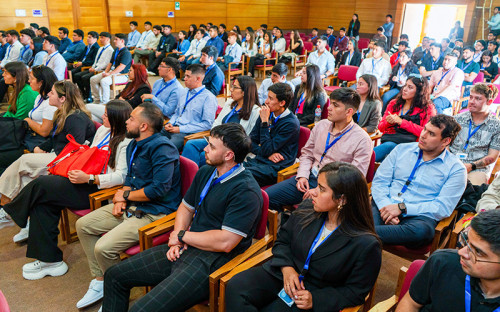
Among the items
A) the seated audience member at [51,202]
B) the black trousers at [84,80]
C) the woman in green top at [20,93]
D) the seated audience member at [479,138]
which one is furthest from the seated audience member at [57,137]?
the black trousers at [84,80]

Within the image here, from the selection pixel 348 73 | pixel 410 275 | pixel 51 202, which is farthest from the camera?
pixel 348 73

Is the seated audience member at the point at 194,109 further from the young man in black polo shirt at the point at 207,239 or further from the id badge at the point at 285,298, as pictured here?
the id badge at the point at 285,298

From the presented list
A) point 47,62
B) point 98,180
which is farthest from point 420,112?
point 47,62

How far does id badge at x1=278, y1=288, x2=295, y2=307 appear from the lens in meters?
1.80

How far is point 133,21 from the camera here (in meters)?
11.0

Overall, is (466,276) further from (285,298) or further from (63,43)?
(63,43)

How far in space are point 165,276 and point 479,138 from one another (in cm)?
271

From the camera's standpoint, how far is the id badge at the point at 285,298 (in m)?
1.80

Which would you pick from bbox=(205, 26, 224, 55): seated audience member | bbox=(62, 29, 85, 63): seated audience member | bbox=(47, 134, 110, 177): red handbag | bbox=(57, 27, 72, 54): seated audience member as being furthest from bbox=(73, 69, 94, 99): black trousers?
bbox=(47, 134, 110, 177): red handbag

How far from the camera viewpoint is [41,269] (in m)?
2.72

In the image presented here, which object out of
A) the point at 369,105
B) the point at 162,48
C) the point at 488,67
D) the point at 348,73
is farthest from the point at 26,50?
the point at 488,67

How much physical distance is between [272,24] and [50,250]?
13684 millimetres

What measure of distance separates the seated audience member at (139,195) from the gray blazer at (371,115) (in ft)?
7.39

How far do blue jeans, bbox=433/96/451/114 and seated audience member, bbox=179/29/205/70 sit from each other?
5903 millimetres
